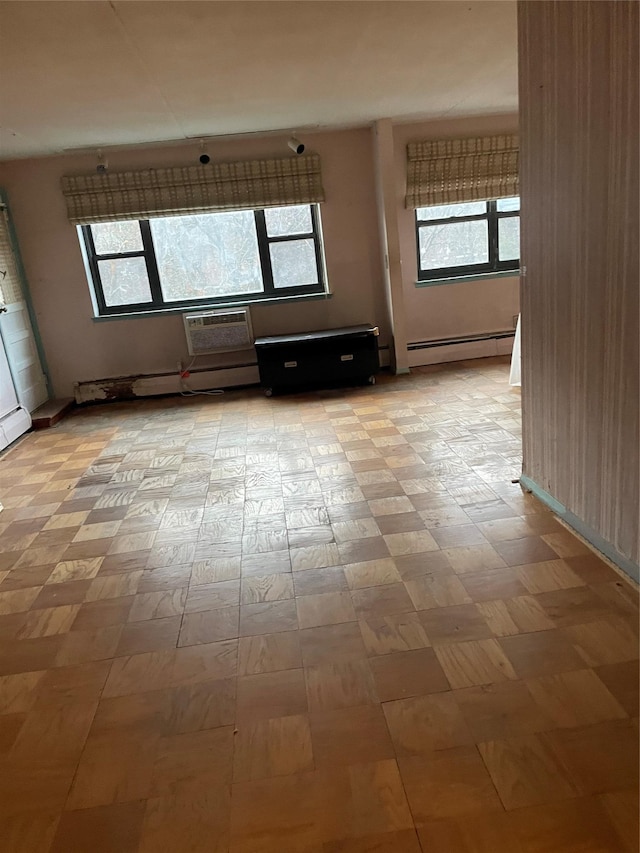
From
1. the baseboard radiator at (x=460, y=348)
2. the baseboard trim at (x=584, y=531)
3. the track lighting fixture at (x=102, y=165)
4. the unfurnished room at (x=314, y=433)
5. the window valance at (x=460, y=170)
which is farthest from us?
the baseboard radiator at (x=460, y=348)

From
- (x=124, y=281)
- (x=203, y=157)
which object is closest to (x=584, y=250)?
(x=203, y=157)

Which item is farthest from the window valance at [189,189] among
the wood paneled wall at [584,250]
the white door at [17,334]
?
the wood paneled wall at [584,250]

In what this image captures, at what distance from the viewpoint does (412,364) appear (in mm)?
6211

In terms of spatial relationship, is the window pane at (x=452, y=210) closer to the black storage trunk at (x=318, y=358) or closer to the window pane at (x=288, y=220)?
the window pane at (x=288, y=220)

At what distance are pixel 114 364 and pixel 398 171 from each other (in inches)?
143

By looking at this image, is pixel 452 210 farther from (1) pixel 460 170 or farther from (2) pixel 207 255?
(2) pixel 207 255

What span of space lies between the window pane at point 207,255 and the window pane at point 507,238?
2.68m

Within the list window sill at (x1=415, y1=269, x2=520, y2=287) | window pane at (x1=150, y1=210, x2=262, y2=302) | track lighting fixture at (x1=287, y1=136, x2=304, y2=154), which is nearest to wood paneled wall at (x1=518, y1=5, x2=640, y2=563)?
track lighting fixture at (x1=287, y1=136, x2=304, y2=154)

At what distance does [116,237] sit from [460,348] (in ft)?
12.8

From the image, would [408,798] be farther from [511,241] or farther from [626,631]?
[511,241]

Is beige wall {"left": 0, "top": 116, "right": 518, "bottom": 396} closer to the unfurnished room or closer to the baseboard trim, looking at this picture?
the unfurnished room

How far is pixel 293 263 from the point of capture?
6.00 m

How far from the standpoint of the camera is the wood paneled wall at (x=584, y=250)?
1815 mm

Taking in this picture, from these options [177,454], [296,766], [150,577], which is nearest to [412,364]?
[177,454]
